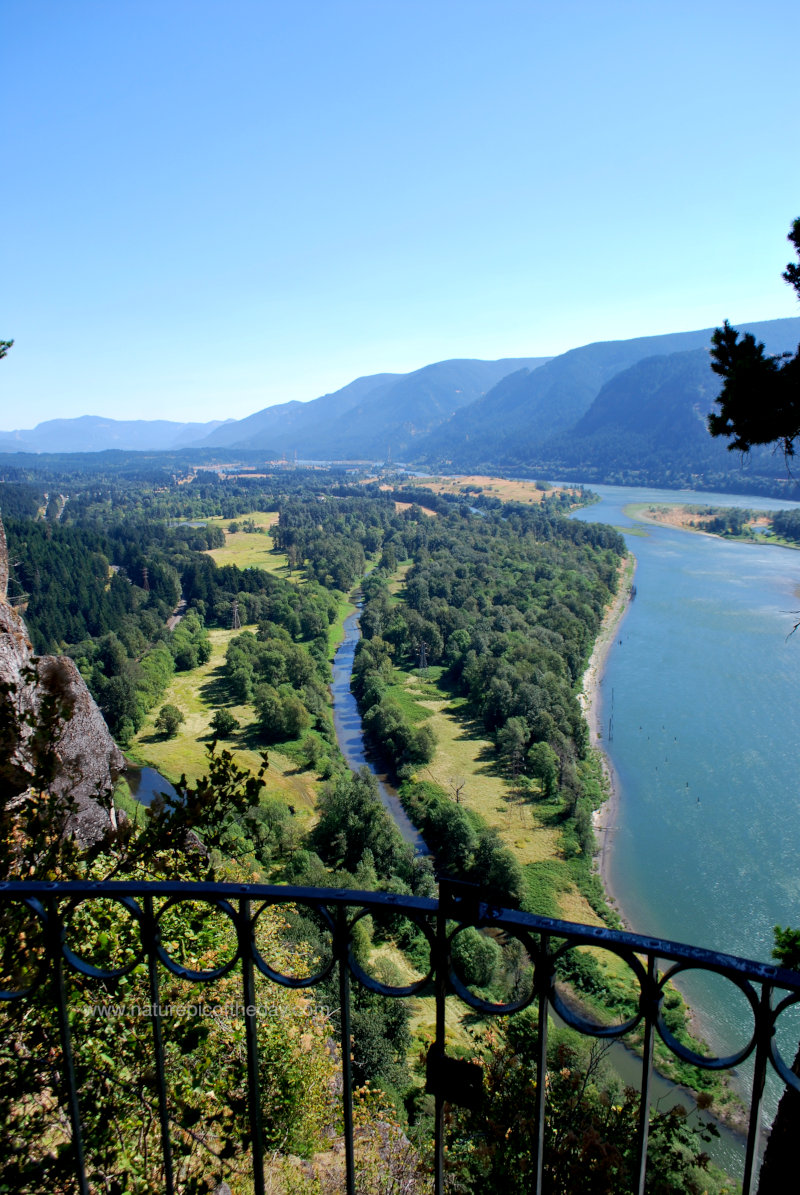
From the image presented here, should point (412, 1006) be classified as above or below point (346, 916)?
below

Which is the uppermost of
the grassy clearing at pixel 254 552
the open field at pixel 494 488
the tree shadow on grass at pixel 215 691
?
the open field at pixel 494 488

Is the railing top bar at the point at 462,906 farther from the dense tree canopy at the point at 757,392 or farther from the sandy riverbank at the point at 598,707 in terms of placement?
the sandy riverbank at the point at 598,707

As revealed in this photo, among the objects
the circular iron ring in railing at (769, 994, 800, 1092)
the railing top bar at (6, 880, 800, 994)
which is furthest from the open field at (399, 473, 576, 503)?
the circular iron ring in railing at (769, 994, 800, 1092)

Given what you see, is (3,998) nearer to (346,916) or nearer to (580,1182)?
(346,916)

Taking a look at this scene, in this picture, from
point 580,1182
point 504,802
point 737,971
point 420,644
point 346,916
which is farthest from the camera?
point 420,644

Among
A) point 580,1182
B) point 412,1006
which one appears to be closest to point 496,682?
point 412,1006

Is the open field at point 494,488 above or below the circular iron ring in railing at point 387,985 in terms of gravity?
above

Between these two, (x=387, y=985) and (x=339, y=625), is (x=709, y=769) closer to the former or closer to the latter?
(x=387, y=985)

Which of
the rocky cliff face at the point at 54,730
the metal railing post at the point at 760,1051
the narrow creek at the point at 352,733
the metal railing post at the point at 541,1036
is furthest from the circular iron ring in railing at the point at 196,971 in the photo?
the narrow creek at the point at 352,733
